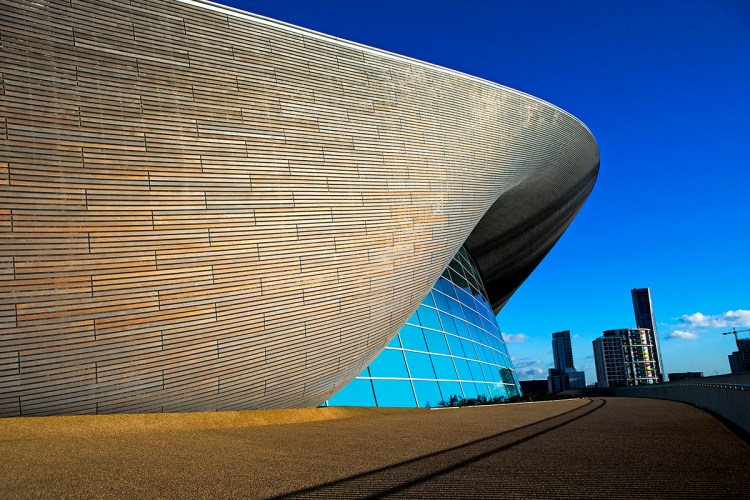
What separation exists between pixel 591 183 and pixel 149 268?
88.7 ft

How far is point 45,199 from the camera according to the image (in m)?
9.15

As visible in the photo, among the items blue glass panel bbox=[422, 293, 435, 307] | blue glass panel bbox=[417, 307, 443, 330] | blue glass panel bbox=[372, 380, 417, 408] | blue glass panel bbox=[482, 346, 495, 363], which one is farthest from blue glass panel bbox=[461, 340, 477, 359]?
blue glass panel bbox=[372, 380, 417, 408]

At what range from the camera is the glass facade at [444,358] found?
16.9m

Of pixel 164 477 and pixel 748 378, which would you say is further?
pixel 748 378

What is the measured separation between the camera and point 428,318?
68.7 ft

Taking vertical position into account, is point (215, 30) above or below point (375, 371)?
above

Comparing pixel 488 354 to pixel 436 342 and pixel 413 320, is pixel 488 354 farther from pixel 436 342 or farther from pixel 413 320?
pixel 413 320

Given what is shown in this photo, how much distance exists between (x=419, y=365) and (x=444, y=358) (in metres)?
2.17

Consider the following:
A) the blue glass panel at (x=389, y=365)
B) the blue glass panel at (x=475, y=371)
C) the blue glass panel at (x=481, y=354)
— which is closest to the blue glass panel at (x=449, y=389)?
the blue glass panel at (x=475, y=371)

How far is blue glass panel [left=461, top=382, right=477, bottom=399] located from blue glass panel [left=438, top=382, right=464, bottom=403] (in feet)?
1.36

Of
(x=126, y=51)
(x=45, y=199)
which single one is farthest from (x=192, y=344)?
(x=126, y=51)

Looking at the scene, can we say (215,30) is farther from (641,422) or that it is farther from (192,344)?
(641,422)

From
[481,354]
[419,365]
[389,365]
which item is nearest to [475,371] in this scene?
[481,354]

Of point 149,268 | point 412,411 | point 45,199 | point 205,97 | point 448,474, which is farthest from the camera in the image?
point 412,411
